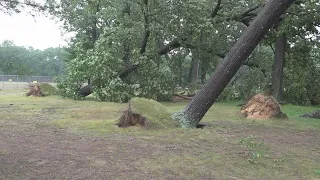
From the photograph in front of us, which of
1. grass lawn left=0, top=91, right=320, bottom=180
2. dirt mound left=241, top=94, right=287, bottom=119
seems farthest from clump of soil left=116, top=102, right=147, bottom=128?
dirt mound left=241, top=94, right=287, bottom=119

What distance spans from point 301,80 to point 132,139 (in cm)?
1179

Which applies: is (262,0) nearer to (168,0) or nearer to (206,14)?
(206,14)

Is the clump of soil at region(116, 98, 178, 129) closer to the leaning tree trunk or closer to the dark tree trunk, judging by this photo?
the leaning tree trunk

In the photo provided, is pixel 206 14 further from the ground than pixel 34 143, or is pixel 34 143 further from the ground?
pixel 206 14

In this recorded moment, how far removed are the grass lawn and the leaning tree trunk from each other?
1.52 ft

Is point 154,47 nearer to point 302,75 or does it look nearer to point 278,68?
point 278,68

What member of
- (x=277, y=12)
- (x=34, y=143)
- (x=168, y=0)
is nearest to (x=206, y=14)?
(x=168, y=0)

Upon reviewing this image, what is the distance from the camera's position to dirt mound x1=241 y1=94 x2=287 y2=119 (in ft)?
35.9

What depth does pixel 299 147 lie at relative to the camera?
6.83 metres

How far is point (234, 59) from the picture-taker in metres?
8.18

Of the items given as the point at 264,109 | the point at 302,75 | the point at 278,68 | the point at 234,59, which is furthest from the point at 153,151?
the point at 302,75

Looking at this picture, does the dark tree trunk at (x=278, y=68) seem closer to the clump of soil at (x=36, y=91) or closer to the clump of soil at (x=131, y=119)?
the clump of soil at (x=131, y=119)

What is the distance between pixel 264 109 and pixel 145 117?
179 inches

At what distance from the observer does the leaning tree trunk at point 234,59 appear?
792 centimetres
